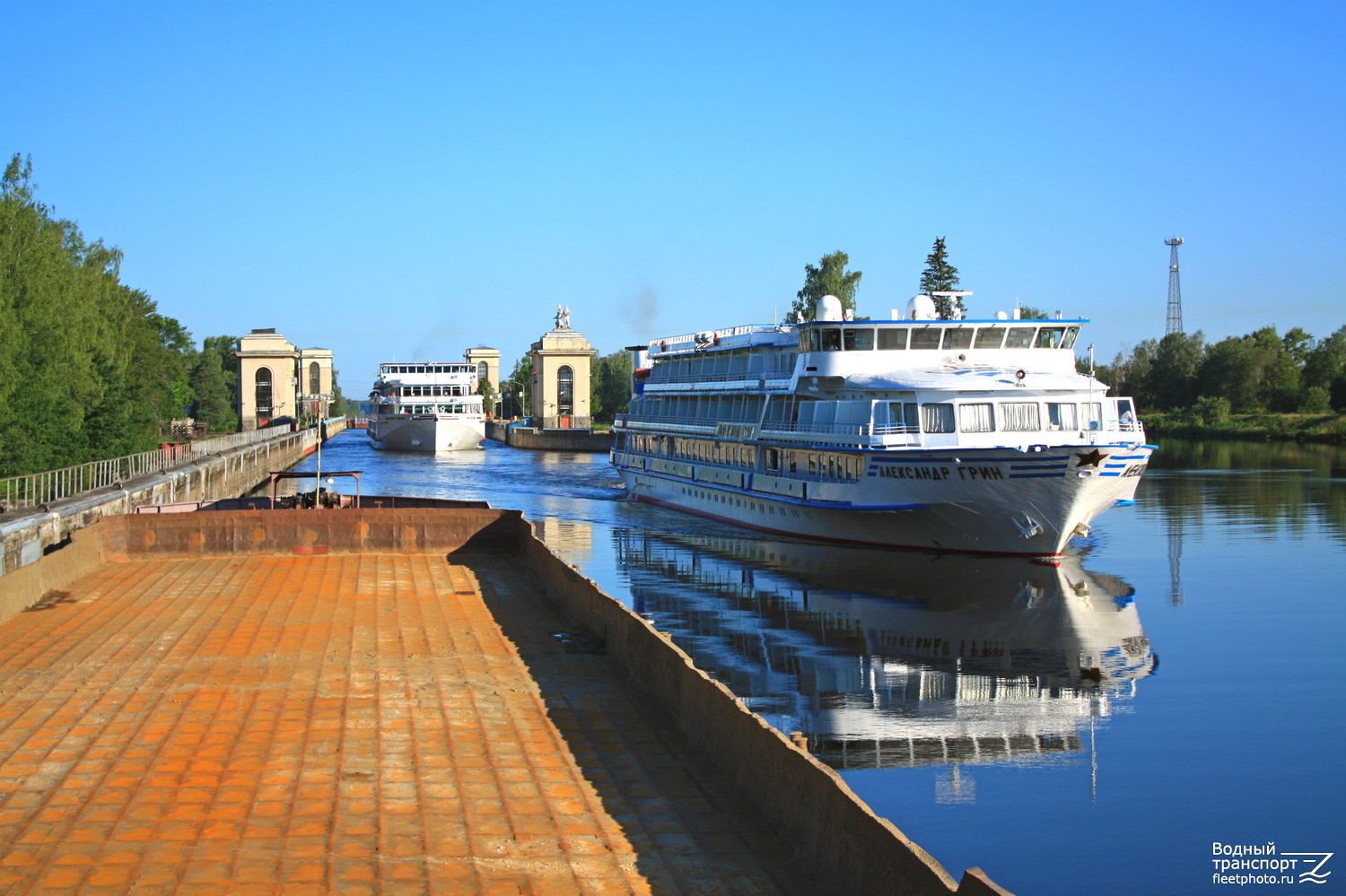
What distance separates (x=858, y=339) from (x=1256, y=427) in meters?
87.1

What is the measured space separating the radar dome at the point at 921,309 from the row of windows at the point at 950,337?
1.69 metres

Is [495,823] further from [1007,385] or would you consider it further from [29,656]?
[1007,385]

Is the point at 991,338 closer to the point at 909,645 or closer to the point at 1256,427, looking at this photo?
the point at 909,645

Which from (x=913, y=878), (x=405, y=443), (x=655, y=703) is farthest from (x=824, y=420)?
(x=405, y=443)

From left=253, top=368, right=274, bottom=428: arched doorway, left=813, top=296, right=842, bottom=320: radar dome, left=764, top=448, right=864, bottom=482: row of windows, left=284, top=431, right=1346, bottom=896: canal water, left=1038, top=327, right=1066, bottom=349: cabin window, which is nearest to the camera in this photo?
left=284, top=431, right=1346, bottom=896: canal water

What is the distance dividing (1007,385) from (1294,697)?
15.2 metres

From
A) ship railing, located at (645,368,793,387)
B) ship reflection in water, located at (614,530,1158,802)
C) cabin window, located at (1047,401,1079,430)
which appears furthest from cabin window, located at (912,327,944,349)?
ship reflection in water, located at (614,530,1158,802)

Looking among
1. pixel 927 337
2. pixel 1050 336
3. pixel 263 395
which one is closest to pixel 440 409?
pixel 263 395

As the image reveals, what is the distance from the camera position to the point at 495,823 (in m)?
9.60

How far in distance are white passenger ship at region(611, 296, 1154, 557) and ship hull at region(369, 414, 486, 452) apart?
60.5 metres

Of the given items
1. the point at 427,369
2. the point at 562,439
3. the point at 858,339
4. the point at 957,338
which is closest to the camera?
the point at 957,338

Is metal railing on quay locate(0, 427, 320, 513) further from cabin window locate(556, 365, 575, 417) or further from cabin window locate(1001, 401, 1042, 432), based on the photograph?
cabin window locate(556, 365, 575, 417)

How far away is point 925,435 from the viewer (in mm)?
33406

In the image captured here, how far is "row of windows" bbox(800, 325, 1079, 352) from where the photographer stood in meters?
36.7
